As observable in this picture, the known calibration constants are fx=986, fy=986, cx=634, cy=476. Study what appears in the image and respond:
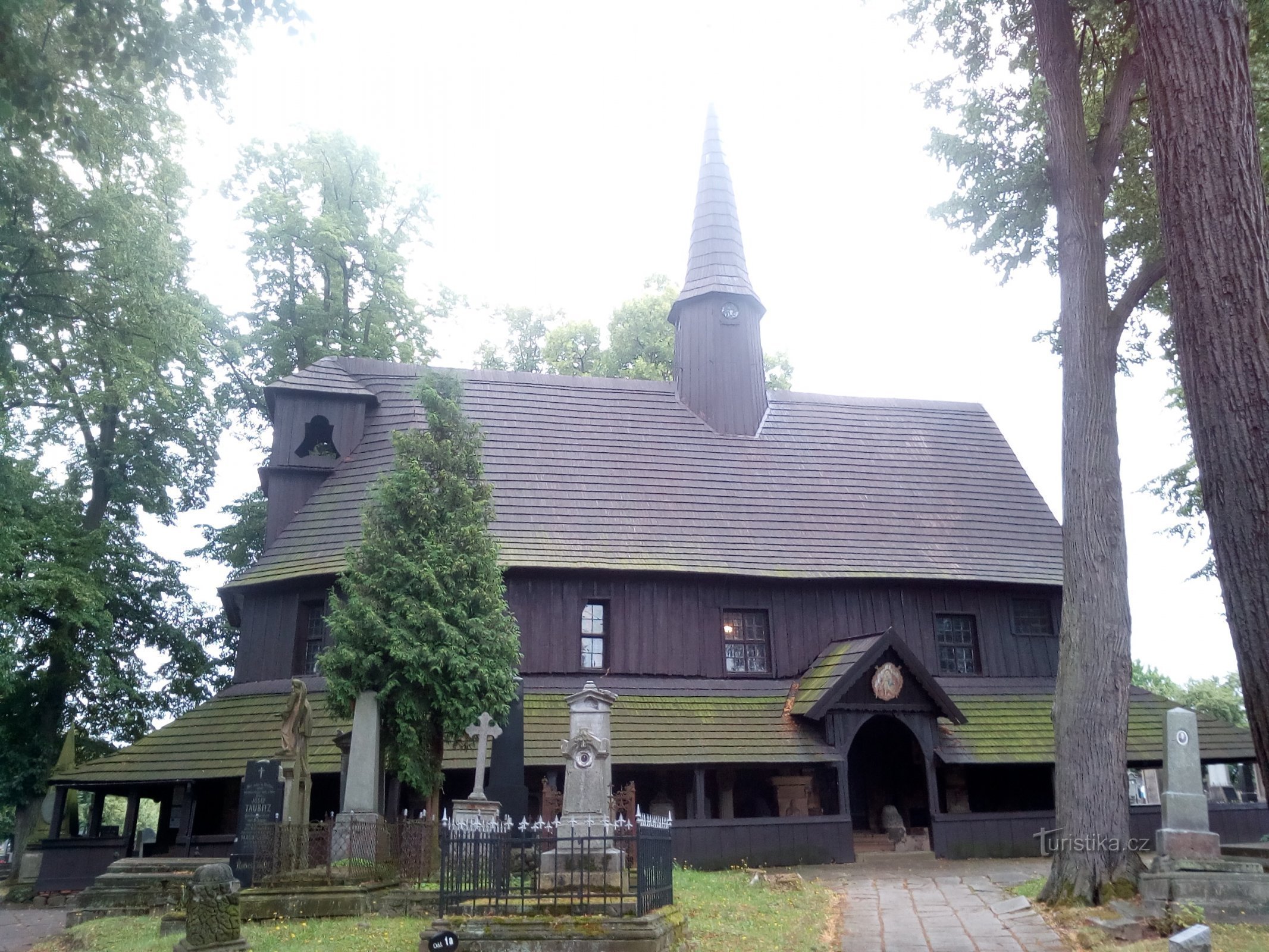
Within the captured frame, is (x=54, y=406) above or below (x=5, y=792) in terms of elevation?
above

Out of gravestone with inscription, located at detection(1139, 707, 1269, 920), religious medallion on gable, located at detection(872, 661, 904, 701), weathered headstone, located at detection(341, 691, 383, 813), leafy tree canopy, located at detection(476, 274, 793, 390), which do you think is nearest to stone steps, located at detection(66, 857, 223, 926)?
weathered headstone, located at detection(341, 691, 383, 813)

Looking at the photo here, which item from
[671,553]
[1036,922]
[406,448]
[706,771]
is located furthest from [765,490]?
[1036,922]

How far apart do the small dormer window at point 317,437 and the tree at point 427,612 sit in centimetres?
664

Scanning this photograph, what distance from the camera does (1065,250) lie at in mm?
13766

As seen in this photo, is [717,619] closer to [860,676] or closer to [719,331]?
[860,676]

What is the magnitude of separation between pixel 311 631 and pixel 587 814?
10.2 m

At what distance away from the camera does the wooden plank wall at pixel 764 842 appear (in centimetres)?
1741

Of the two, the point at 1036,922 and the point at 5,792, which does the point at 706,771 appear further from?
the point at 5,792

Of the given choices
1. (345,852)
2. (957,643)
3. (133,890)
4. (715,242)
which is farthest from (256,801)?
(715,242)

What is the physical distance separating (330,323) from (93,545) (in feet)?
31.6

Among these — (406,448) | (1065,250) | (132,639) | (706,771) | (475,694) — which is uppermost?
(1065,250)

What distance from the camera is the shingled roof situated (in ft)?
65.4

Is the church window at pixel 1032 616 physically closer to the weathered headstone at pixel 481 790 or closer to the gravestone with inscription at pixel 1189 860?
the gravestone with inscription at pixel 1189 860

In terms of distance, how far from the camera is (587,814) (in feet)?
36.6
